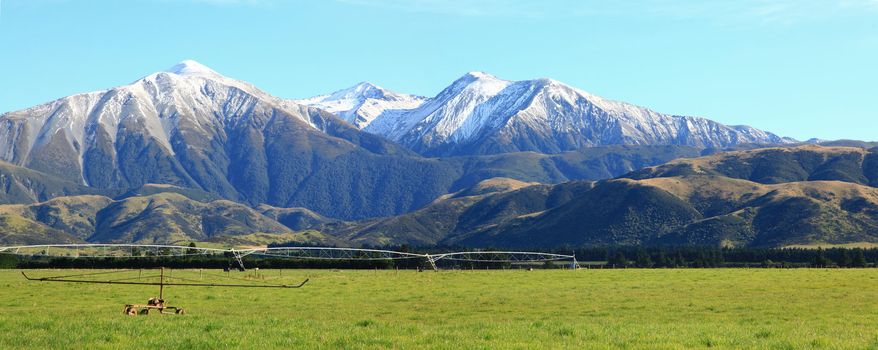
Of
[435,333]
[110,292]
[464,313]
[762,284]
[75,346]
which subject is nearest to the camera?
[75,346]

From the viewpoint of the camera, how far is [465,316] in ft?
204

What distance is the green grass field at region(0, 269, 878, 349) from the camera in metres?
37.1

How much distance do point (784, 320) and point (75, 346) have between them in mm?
39533

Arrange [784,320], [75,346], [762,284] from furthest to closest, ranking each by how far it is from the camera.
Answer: [762,284], [784,320], [75,346]

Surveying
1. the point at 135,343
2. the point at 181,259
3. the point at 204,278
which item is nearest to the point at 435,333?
the point at 135,343

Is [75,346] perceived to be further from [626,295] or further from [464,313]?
[626,295]

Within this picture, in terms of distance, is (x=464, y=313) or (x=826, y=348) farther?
(x=464, y=313)

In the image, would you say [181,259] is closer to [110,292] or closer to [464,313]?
[110,292]

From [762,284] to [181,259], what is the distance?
123 meters

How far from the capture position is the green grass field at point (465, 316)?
3706cm

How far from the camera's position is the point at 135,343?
1407 inches

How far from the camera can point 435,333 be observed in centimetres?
4031

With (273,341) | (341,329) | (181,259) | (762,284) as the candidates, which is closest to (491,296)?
(762,284)

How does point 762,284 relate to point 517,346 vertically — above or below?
below
